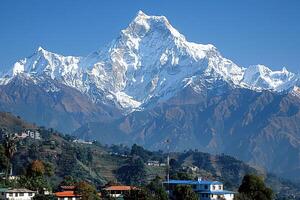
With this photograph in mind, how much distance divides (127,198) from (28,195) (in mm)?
19491

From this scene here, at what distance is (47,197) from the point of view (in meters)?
142

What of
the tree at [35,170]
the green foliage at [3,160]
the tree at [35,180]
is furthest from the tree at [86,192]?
the green foliage at [3,160]

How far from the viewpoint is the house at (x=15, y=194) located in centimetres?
14238

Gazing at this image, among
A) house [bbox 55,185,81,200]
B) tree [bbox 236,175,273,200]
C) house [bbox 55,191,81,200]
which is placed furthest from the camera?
tree [bbox 236,175,273,200]

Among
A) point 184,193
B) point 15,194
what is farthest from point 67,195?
point 184,193

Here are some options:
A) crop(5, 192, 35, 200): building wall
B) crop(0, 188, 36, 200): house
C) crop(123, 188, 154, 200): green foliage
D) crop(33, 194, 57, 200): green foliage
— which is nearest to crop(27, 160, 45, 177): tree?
crop(5, 192, 35, 200): building wall

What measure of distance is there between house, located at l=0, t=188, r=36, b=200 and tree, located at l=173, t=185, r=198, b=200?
1145 inches

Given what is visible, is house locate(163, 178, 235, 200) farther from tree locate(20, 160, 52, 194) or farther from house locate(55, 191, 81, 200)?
tree locate(20, 160, 52, 194)

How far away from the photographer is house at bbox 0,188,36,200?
5605 inches

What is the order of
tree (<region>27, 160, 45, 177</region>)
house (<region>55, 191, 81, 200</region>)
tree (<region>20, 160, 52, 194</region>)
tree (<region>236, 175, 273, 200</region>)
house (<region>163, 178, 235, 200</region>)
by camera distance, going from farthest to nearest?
tree (<region>27, 160, 45, 177</region>) → tree (<region>236, 175, 273, 200</region>) → house (<region>163, 178, 235, 200</region>) → house (<region>55, 191, 81, 200</region>) → tree (<region>20, 160, 52, 194</region>)

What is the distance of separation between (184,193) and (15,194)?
32.8 meters

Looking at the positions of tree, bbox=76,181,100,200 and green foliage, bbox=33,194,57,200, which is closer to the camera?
green foliage, bbox=33,194,57,200

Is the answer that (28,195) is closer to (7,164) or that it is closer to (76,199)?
(76,199)

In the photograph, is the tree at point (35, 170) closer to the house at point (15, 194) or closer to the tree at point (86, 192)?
the tree at point (86, 192)
